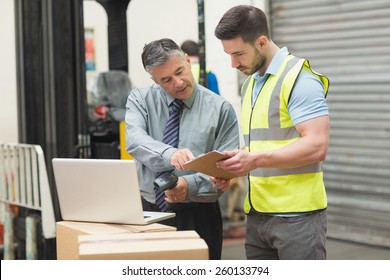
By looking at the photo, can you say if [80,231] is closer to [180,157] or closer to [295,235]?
[180,157]

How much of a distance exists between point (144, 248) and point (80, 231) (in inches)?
15.8

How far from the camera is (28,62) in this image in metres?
5.58

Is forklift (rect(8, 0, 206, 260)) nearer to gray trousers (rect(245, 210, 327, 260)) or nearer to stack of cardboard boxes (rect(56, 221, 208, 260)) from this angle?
stack of cardboard boxes (rect(56, 221, 208, 260))

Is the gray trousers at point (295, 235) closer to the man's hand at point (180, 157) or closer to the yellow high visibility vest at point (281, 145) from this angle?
the yellow high visibility vest at point (281, 145)

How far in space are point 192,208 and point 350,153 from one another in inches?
126

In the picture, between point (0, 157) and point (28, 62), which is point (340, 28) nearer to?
point (28, 62)

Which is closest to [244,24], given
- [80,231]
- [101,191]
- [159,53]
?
[159,53]

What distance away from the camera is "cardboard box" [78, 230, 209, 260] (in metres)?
2.35

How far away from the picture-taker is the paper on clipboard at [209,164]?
2.60 meters

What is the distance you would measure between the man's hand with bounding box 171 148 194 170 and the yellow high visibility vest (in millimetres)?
276

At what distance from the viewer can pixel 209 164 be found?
2701 mm

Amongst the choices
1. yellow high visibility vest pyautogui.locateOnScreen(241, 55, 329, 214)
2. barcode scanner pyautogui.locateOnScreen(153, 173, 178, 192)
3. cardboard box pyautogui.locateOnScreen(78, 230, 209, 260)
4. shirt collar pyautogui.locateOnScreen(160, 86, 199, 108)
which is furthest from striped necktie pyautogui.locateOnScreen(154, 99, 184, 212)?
cardboard box pyautogui.locateOnScreen(78, 230, 209, 260)
